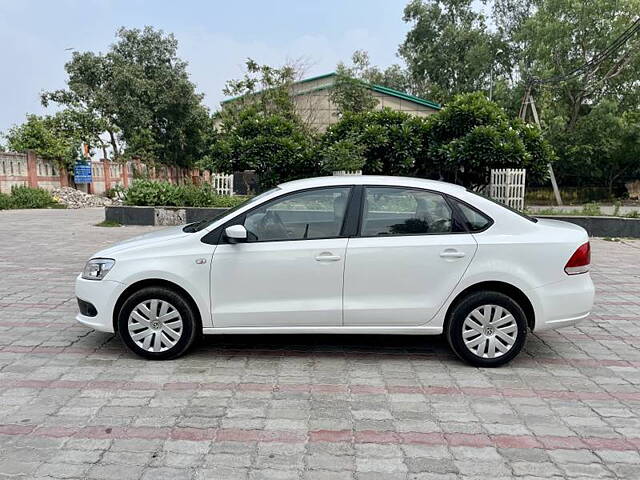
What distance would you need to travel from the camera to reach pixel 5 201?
22.3m

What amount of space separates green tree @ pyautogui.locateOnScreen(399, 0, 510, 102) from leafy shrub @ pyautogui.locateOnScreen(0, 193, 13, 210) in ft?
83.5

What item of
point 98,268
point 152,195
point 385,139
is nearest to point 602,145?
point 385,139

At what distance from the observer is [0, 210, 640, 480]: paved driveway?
3104mm

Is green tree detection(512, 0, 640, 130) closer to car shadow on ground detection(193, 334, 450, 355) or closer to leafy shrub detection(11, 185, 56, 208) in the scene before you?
leafy shrub detection(11, 185, 56, 208)

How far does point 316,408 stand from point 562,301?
2250 mm

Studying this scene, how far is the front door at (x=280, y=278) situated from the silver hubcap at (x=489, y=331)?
3.59 feet

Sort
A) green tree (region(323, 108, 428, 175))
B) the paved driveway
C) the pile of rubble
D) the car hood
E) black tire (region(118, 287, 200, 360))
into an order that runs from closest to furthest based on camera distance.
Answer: the paved driveway < black tire (region(118, 287, 200, 360)) < the car hood < green tree (region(323, 108, 428, 175)) < the pile of rubble

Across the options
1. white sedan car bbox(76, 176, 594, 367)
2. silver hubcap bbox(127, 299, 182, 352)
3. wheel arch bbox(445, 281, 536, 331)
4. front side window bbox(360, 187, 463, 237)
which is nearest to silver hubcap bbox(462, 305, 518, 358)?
white sedan car bbox(76, 176, 594, 367)

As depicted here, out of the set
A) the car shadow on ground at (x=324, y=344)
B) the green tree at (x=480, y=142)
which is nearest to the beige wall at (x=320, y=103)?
the green tree at (x=480, y=142)

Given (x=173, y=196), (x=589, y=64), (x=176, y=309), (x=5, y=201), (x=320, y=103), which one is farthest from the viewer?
(x=320, y=103)

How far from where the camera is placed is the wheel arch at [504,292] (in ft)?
14.7

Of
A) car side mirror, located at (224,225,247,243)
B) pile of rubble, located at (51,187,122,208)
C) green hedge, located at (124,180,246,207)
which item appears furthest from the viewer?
pile of rubble, located at (51,187,122,208)

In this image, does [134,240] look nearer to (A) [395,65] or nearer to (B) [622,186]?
(B) [622,186]

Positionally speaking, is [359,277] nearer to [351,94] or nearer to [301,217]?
[301,217]
